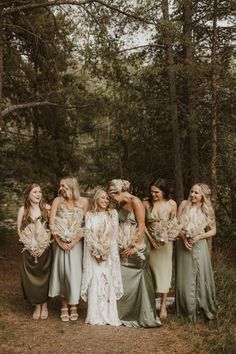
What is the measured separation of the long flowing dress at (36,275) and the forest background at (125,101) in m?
3.69

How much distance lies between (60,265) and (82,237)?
59 cm

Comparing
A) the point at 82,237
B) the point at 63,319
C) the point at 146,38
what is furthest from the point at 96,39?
the point at 63,319

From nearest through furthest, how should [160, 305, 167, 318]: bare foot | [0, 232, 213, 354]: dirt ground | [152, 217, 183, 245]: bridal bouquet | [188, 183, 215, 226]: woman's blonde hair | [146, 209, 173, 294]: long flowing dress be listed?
[0, 232, 213, 354]: dirt ground → [152, 217, 183, 245]: bridal bouquet → [188, 183, 215, 226]: woman's blonde hair → [160, 305, 167, 318]: bare foot → [146, 209, 173, 294]: long flowing dress

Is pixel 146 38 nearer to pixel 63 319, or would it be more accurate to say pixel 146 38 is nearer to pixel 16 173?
pixel 16 173

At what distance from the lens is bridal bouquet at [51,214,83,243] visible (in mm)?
6816

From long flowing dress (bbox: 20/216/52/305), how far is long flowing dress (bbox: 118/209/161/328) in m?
1.28

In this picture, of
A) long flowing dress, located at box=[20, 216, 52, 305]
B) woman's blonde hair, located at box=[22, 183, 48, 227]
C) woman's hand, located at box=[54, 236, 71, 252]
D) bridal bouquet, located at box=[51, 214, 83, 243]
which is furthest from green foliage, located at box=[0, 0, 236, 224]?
long flowing dress, located at box=[20, 216, 52, 305]

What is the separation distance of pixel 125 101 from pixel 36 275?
235 inches

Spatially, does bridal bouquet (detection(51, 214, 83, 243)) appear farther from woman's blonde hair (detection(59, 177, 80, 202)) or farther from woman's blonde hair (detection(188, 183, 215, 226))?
woman's blonde hair (detection(188, 183, 215, 226))

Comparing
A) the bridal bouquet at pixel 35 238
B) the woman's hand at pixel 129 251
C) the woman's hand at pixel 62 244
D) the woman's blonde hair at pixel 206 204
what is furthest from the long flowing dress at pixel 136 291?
the bridal bouquet at pixel 35 238

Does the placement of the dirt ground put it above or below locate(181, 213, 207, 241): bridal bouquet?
below

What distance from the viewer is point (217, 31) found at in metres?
10.4

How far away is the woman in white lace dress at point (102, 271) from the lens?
677cm

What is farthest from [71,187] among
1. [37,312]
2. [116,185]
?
[37,312]
